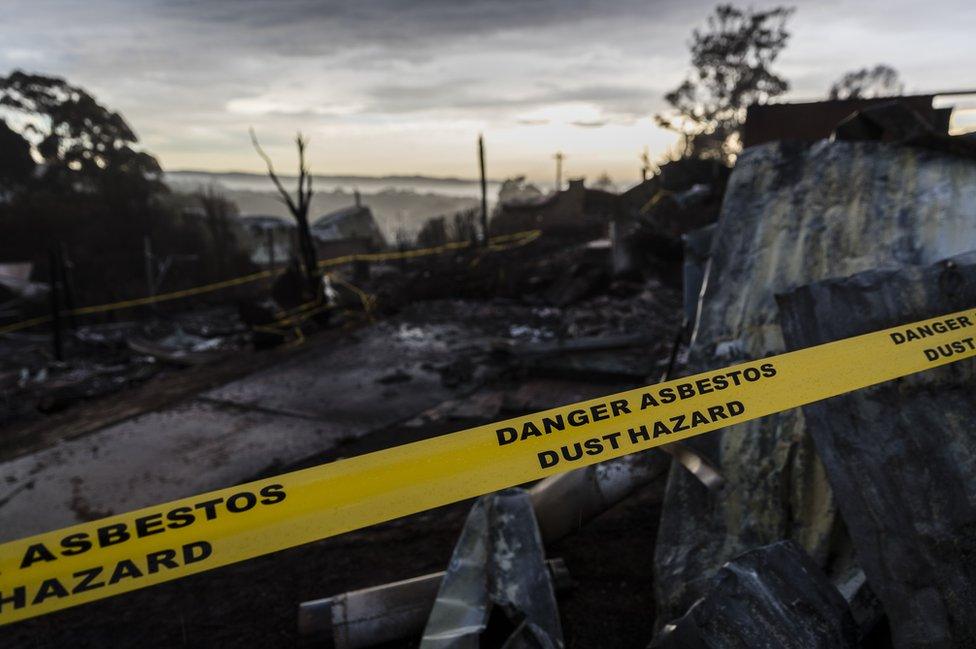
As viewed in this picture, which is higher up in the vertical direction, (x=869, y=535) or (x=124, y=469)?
(x=869, y=535)

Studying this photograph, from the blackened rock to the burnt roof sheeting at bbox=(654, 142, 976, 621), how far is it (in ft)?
1.85

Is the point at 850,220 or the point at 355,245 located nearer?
the point at 850,220

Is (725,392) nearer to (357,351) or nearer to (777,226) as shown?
(777,226)

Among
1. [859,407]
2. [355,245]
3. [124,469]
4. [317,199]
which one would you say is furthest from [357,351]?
[317,199]

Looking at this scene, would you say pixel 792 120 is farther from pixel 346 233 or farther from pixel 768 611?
pixel 346 233

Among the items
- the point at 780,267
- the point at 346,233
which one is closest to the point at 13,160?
the point at 346,233

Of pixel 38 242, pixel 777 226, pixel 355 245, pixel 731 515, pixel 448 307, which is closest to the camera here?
pixel 731 515

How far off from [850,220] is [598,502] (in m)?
2.08

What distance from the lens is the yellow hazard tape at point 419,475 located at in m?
1.21

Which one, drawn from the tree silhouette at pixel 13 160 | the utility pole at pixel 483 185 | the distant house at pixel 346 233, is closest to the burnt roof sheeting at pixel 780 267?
the utility pole at pixel 483 185

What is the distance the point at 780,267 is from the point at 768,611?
2.09 m

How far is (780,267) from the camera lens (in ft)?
10.0

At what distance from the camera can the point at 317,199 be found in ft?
387

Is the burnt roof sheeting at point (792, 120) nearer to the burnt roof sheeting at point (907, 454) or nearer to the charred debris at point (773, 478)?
the charred debris at point (773, 478)
